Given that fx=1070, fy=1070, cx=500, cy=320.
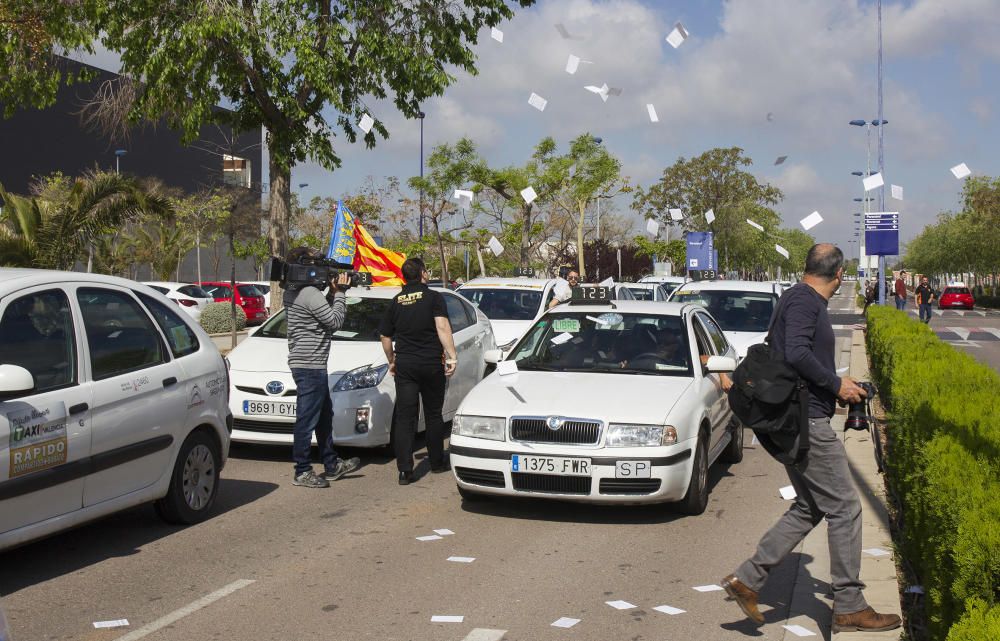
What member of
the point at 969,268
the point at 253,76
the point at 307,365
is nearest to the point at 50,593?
the point at 307,365

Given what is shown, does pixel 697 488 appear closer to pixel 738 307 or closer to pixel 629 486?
pixel 629 486

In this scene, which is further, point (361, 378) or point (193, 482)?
point (361, 378)

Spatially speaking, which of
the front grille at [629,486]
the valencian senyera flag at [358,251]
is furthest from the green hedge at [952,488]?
the valencian senyera flag at [358,251]

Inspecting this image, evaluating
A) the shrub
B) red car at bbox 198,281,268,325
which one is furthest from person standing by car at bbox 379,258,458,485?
red car at bbox 198,281,268,325

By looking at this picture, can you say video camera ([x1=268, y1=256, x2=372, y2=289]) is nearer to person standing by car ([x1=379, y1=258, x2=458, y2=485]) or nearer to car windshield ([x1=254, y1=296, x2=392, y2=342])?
person standing by car ([x1=379, y1=258, x2=458, y2=485])

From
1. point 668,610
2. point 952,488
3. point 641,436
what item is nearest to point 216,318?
point 641,436

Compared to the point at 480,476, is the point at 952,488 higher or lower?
higher

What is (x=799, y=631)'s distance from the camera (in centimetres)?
513

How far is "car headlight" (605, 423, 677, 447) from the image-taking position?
7.05m

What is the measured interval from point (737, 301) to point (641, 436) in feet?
26.9

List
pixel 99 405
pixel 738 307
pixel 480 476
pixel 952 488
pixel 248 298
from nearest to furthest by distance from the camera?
pixel 952 488 < pixel 99 405 < pixel 480 476 < pixel 738 307 < pixel 248 298

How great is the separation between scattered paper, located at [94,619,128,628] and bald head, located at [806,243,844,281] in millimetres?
3693

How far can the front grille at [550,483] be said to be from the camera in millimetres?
7031

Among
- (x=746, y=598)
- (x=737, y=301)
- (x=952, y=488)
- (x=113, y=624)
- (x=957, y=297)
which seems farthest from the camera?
(x=957, y=297)
